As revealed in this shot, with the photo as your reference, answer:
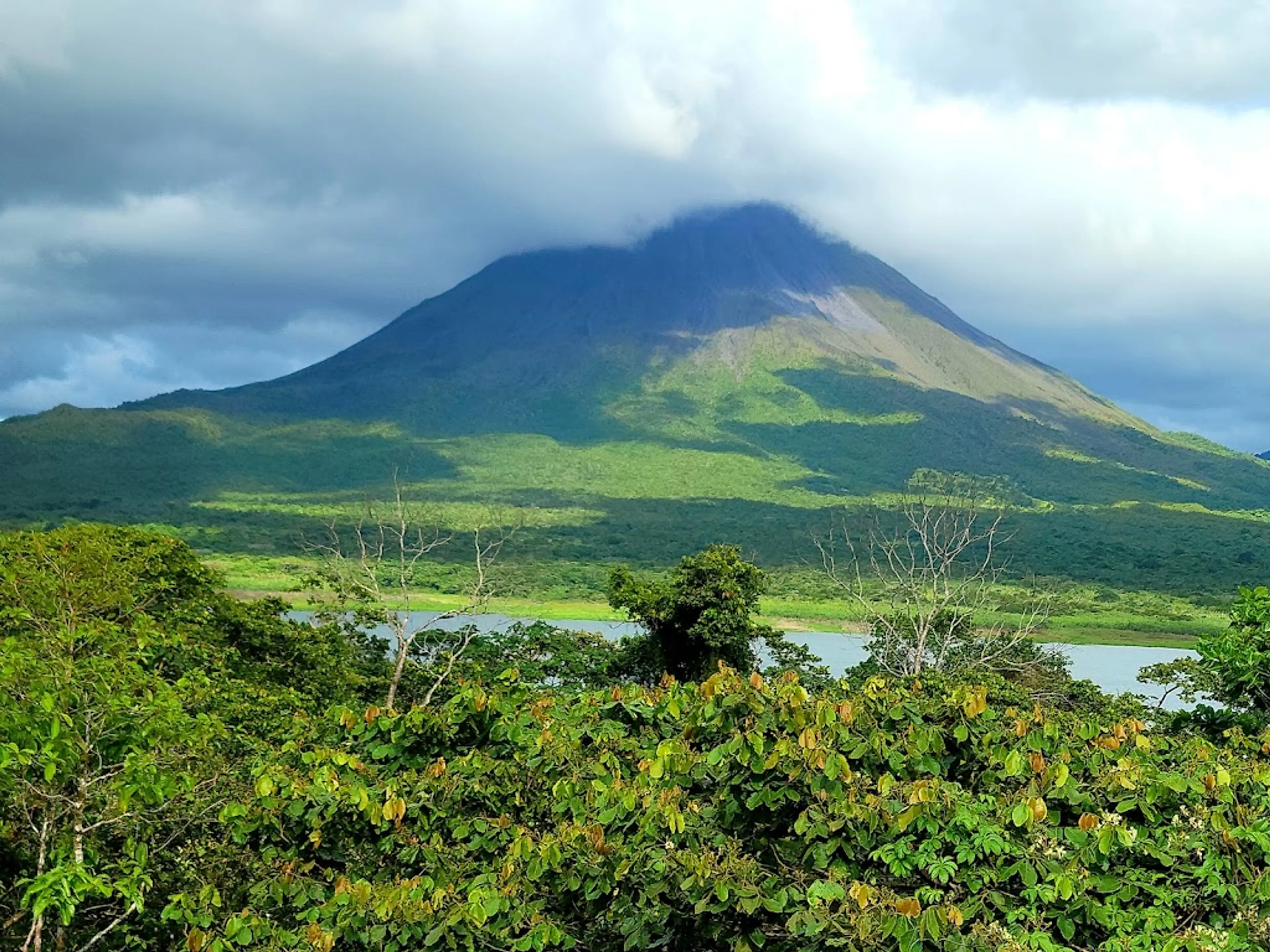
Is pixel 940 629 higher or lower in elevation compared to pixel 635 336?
lower

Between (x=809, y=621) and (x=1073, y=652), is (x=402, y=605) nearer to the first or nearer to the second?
(x=1073, y=652)

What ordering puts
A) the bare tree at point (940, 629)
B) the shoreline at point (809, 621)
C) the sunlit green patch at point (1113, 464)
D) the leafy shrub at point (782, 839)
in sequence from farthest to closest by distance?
the sunlit green patch at point (1113, 464), the shoreline at point (809, 621), the bare tree at point (940, 629), the leafy shrub at point (782, 839)

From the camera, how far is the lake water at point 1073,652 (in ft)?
127

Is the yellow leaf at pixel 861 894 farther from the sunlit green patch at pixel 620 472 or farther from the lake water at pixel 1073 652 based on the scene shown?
the sunlit green patch at pixel 620 472

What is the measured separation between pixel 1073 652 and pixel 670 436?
266 ft

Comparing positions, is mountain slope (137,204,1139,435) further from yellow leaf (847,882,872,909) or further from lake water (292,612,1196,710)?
yellow leaf (847,882,872,909)

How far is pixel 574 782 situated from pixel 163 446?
403 ft

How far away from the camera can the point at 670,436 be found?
416 ft

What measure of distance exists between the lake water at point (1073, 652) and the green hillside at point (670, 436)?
1568cm

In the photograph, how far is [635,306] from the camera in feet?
561

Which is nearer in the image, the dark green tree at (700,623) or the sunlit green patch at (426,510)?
the dark green tree at (700,623)

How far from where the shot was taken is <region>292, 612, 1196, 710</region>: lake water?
38625 millimetres

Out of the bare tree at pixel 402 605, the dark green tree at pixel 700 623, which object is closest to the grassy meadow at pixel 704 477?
the dark green tree at pixel 700 623

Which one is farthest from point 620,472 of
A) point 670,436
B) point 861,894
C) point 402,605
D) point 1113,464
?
point 861,894
